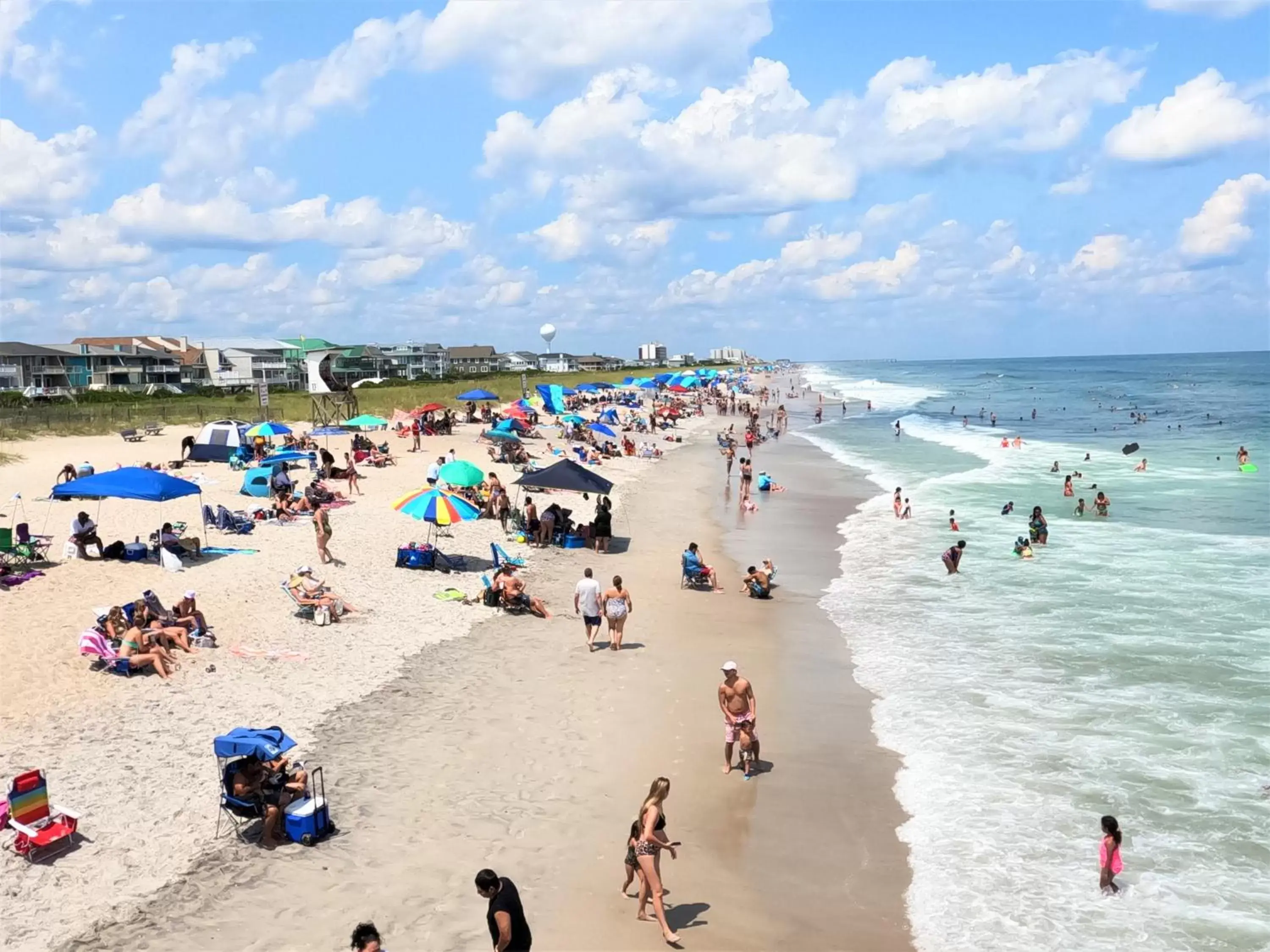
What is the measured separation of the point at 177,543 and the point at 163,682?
19.7ft

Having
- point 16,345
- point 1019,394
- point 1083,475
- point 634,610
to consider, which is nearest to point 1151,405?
point 1019,394

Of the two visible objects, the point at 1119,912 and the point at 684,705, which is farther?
the point at 684,705

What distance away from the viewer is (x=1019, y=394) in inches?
3996

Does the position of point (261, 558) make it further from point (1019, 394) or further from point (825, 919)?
point (1019, 394)

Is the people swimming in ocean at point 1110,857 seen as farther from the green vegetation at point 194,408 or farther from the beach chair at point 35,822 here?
the green vegetation at point 194,408

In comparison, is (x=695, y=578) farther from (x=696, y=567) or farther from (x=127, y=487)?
(x=127, y=487)

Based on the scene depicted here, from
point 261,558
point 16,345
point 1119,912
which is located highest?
point 16,345

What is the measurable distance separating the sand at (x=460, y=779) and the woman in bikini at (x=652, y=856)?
205 mm

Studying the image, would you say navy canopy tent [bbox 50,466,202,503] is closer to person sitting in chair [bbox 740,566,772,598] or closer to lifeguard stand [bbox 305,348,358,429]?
person sitting in chair [bbox 740,566,772,598]

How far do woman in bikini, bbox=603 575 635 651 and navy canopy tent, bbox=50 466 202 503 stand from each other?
709 cm

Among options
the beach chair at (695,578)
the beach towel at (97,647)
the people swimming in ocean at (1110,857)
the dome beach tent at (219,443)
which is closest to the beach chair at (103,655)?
the beach towel at (97,647)

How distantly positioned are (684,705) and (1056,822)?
14.3ft

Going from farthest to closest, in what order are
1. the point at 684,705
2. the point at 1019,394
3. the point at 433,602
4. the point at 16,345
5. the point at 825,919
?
the point at 1019,394
the point at 16,345
the point at 433,602
the point at 684,705
the point at 825,919

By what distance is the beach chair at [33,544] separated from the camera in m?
15.0
